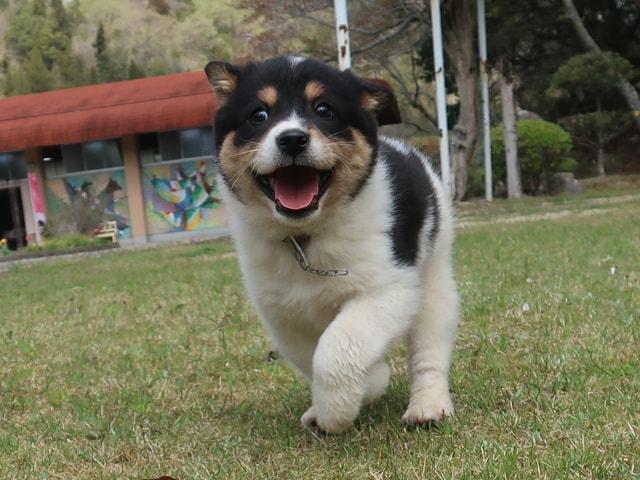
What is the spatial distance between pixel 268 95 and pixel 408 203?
772mm

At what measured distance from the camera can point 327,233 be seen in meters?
3.01

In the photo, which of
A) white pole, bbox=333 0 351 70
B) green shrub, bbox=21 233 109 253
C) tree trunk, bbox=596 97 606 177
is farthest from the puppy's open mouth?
tree trunk, bbox=596 97 606 177

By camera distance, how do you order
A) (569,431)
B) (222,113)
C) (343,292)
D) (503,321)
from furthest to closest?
1. (503,321)
2. (222,113)
3. (343,292)
4. (569,431)

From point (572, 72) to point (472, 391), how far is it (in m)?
21.1

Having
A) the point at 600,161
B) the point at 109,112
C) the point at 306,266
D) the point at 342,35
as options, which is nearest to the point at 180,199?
the point at 109,112

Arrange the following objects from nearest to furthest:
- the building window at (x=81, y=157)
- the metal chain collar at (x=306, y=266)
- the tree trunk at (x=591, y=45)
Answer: the metal chain collar at (x=306, y=266), the building window at (x=81, y=157), the tree trunk at (x=591, y=45)

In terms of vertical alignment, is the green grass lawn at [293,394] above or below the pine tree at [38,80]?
below

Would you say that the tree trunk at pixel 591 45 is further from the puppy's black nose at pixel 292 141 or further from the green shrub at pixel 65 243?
the puppy's black nose at pixel 292 141

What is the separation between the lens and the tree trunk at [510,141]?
22.0m

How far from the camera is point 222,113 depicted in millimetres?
3318

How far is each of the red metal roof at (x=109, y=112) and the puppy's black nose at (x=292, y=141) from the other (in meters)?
19.0

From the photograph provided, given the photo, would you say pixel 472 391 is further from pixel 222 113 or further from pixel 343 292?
pixel 222 113

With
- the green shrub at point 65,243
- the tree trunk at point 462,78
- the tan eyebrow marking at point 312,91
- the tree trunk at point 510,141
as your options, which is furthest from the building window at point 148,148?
the tan eyebrow marking at point 312,91

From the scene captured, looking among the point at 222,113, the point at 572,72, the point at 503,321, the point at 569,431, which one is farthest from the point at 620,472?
the point at 572,72
